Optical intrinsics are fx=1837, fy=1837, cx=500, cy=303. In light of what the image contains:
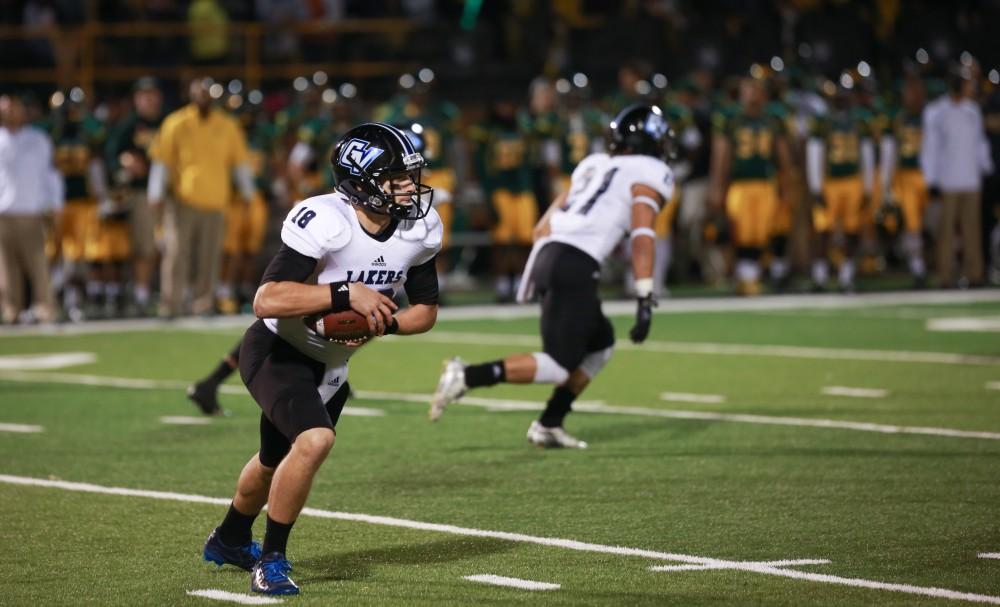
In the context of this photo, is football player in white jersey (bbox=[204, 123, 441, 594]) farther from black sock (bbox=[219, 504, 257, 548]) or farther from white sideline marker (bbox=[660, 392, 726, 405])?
white sideline marker (bbox=[660, 392, 726, 405])

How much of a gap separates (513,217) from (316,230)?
1231cm

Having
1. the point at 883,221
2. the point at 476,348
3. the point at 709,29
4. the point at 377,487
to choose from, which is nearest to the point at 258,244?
the point at 476,348

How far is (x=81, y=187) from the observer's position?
1706cm

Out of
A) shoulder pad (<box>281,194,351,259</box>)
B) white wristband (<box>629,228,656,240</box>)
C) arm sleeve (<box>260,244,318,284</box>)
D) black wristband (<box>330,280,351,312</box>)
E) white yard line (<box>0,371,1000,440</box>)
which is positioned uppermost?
shoulder pad (<box>281,194,351,259</box>)

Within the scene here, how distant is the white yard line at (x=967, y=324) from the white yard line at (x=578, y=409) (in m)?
4.96

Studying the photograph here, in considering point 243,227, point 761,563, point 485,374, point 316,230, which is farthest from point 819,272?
point 316,230

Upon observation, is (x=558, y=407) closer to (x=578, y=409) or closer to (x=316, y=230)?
(x=578, y=409)

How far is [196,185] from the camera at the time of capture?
50.3 ft

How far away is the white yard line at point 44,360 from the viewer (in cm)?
1261

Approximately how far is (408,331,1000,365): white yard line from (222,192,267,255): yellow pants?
10.4 feet

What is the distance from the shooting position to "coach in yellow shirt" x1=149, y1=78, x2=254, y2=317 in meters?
15.2

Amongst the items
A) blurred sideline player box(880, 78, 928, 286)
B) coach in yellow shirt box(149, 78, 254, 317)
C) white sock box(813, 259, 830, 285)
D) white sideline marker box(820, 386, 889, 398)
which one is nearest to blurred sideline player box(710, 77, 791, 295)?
white sock box(813, 259, 830, 285)

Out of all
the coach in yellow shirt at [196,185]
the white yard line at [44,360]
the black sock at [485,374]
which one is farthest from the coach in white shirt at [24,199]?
the black sock at [485,374]

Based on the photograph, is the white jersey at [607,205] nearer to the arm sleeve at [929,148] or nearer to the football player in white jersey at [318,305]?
the football player in white jersey at [318,305]
